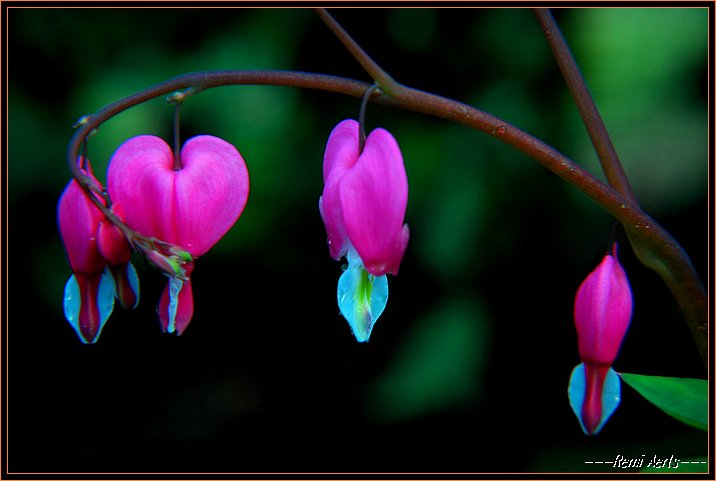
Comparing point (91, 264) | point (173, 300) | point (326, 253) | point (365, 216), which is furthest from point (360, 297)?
point (326, 253)

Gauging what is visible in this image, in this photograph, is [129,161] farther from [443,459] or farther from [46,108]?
[443,459]

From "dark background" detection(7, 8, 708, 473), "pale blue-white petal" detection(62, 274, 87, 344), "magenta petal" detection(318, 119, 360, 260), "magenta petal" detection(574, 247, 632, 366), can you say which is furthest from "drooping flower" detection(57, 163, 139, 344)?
"dark background" detection(7, 8, 708, 473)

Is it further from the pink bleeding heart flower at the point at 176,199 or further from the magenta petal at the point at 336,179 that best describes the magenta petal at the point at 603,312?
the pink bleeding heart flower at the point at 176,199

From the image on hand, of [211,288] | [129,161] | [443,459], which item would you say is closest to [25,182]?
[211,288]

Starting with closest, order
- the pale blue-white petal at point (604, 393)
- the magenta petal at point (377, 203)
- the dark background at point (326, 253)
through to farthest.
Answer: the magenta petal at point (377, 203) < the pale blue-white petal at point (604, 393) < the dark background at point (326, 253)

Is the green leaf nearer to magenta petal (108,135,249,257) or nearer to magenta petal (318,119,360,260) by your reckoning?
magenta petal (318,119,360,260)

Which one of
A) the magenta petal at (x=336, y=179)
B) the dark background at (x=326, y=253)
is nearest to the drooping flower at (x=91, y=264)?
the magenta petal at (x=336, y=179)
